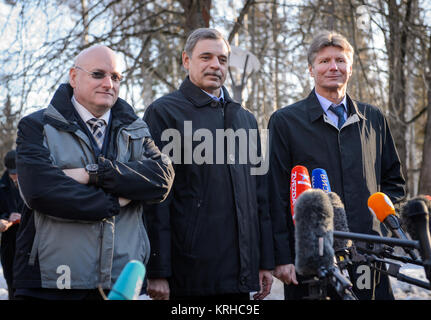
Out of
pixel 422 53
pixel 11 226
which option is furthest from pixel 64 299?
pixel 422 53

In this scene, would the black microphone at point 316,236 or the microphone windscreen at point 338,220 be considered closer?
the black microphone at point 316,236

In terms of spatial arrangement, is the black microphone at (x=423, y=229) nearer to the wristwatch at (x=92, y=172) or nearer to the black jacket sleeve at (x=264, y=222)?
the wristwatch at (x=92, y=172)

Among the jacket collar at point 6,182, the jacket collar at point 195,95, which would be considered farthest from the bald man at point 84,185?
the jacket collar at point 6,182

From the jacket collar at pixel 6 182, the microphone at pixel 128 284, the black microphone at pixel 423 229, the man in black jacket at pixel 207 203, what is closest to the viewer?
the microphone at pixel 128 284

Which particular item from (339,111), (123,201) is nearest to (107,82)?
(123,201)

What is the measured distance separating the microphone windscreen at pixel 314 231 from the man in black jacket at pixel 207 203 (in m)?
1.54

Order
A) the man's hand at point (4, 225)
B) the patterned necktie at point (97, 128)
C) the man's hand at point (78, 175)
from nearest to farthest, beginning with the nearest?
1. the man's hand at point (78, 175)
2. the patterned necktie at point (97, 128)
3. the man's hand at point (4, 225)

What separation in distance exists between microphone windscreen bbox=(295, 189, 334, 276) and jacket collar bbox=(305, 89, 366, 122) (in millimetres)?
1915

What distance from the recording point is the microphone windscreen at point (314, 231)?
5.77ft

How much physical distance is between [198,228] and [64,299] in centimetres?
96

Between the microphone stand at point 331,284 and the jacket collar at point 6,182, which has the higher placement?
the jacket collar at point 6,182

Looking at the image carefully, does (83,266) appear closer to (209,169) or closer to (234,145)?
(209,169)

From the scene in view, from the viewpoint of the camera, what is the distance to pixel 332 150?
3.52 metres

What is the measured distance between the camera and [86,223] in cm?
269
